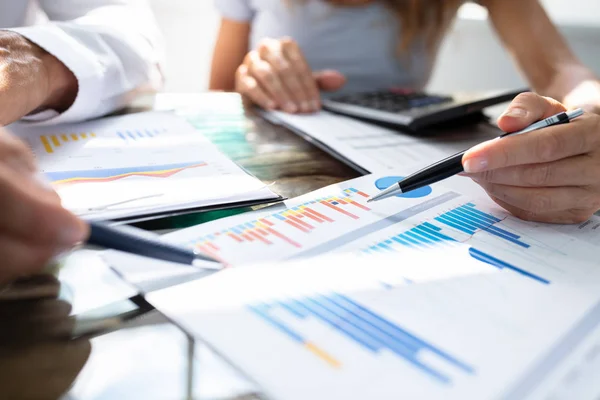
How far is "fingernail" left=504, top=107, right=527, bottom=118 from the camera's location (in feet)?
1.10

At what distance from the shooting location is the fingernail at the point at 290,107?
581 mm

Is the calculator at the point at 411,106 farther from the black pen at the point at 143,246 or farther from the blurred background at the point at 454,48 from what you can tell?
the blurred background at the point at 454,48

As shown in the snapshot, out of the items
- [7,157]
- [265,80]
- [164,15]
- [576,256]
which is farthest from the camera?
[164,15]

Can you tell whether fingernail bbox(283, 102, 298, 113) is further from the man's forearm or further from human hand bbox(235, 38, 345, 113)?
the man's forearm

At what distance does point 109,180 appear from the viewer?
1.10 ft

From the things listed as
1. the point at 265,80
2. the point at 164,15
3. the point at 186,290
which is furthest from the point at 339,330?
the point at 164,15

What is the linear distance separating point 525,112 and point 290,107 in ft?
0.99

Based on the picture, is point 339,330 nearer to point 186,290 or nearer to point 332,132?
point 186,290

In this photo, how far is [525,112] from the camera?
340mm

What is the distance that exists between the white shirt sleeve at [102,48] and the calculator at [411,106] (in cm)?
23

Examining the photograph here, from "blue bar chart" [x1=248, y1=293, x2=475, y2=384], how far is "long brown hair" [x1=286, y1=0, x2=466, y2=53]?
0.67 meters

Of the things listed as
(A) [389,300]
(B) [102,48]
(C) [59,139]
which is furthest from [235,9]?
(A) [389,300]

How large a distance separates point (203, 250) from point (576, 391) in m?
0.19

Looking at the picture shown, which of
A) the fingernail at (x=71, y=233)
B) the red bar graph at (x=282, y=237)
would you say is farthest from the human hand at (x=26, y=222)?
the red bar graph at (x=282, y=237)
